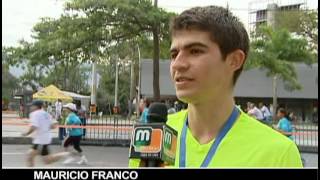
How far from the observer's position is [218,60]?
1.77 m

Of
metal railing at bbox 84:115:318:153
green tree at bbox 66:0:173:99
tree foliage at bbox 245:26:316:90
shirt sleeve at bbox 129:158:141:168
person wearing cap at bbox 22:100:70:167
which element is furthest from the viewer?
tree foliage at bbox 245:26:316:90

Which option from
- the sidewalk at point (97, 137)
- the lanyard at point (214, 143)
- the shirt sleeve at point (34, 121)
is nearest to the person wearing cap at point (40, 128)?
the shirt sleeve at point (34, 121)

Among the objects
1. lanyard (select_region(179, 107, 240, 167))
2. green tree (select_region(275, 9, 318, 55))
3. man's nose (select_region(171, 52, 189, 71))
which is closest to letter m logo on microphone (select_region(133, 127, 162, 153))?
lanyard (select_region(179, 107, 240, 167))

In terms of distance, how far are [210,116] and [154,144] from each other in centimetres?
23

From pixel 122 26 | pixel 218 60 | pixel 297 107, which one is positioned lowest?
pixel 297 107

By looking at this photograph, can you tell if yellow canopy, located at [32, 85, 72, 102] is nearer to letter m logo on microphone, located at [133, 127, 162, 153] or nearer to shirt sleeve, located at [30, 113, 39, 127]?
shirt sleeve, located at [30, 113, 39, 127]

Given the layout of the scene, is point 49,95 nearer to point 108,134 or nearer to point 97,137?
point 108,134

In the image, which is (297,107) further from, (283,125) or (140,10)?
(283,125)

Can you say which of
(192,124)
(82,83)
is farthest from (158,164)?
(82,83)

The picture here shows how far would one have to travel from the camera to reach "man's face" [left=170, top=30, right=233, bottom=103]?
1.73 meters

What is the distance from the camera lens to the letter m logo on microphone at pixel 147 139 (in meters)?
1.77

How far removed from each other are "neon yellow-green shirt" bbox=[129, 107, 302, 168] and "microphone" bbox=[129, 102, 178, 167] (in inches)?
1.3

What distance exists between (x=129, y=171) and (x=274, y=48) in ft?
56.6

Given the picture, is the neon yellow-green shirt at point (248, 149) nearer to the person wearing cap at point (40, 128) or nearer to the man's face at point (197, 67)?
the man's face at point (197, 67)
